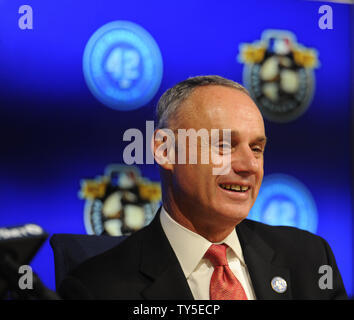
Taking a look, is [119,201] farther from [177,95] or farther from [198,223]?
[177,95]

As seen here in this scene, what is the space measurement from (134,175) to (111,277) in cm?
45

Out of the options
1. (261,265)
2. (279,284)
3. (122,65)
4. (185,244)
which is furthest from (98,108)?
(279,284)

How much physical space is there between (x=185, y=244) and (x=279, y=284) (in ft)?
1.37

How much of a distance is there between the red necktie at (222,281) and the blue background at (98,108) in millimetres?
433

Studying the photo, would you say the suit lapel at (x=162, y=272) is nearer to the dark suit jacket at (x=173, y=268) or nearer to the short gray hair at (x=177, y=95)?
the dark suit jacket at (x=173, y=268)

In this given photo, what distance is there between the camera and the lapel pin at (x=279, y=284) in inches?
84.4

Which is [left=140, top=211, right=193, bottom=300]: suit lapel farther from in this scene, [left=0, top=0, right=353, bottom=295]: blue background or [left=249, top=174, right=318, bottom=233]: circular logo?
[left=249, top=174, right=318, bottom=233]: circular logo

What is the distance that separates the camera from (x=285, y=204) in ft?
8.07

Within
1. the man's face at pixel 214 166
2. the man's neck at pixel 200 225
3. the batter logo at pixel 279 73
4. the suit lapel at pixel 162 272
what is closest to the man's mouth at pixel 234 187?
the man's face at pixel 214 166
